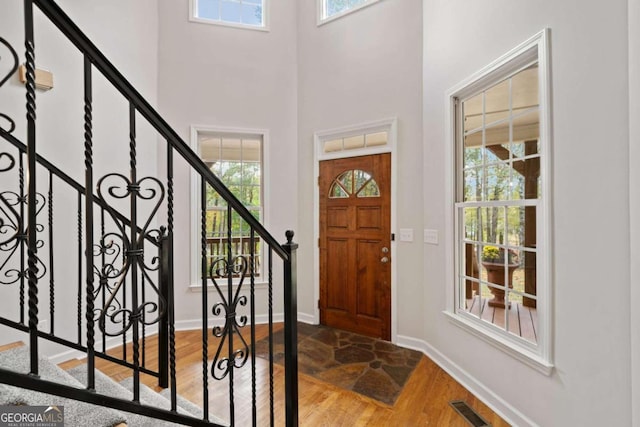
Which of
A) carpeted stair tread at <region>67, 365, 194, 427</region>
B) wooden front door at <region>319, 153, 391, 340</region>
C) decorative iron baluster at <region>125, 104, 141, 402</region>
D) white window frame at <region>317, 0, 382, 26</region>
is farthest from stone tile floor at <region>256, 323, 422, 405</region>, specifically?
white window frame at <region>317, 0, 382, 26</region>

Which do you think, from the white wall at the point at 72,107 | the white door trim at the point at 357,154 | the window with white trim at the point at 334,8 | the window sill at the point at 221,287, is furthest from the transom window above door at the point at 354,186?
the white wall at the point at 72,107

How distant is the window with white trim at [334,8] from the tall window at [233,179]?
161cm

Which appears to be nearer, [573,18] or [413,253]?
[573,18]

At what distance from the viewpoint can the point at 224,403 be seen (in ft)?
7.00

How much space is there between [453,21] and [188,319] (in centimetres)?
400

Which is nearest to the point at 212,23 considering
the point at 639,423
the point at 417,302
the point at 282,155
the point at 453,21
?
the point at 282,155

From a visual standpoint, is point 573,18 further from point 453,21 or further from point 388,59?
point 388,59

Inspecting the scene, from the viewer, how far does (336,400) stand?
2174mm

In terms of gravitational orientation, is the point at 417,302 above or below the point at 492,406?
above

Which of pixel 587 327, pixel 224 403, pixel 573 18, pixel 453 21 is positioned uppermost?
pixel 453 21

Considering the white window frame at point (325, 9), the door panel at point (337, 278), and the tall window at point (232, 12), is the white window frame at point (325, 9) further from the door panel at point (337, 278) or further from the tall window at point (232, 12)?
the door panel at point (337, 278)

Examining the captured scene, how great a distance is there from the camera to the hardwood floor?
1975 millimetres

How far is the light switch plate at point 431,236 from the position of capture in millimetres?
2799

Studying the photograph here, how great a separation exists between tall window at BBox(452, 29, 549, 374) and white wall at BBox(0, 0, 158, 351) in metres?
3.24
